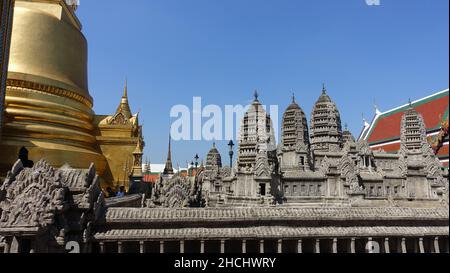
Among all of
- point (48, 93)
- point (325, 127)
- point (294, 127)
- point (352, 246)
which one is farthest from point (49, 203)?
point (325, 127)

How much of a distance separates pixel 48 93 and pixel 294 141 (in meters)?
36.3

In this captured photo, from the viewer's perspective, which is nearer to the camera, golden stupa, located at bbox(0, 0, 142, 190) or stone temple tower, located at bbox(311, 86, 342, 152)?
golden stupa, located at bbox(0, 0, 142, 190)

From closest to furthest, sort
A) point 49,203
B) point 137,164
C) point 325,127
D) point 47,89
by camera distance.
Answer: point 49,203 < point 47,89 < point 137,164 < point 325,127

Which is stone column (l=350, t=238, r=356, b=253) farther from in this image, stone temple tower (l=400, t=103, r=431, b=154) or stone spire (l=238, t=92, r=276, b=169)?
stone temple tower (l=400, t=103, r=431, b=154)

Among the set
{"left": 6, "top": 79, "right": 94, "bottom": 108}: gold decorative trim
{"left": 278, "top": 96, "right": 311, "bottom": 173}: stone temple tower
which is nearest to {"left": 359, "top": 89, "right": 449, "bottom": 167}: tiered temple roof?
{"left": 278, "top": 96, "right": 311, "bottom": 173}: stone temple tower

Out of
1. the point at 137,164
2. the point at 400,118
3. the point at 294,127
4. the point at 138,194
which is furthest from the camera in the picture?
the point at 400,118

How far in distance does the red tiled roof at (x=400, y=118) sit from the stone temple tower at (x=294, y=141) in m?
20.8

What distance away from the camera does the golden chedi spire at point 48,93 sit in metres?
19.8

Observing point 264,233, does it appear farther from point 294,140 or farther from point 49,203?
point 294,140

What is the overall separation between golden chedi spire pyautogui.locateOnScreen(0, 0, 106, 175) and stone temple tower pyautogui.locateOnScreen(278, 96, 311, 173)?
95.9 ft

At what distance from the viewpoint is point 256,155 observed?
3888 cm

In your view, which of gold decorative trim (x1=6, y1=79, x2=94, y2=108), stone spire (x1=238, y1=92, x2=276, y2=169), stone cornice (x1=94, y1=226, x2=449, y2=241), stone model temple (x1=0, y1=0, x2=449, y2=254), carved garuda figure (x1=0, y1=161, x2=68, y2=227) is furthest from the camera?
stone spire (x1=238, y1=92, x2=276, y2=169)

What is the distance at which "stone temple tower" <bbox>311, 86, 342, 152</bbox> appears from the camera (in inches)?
2064
